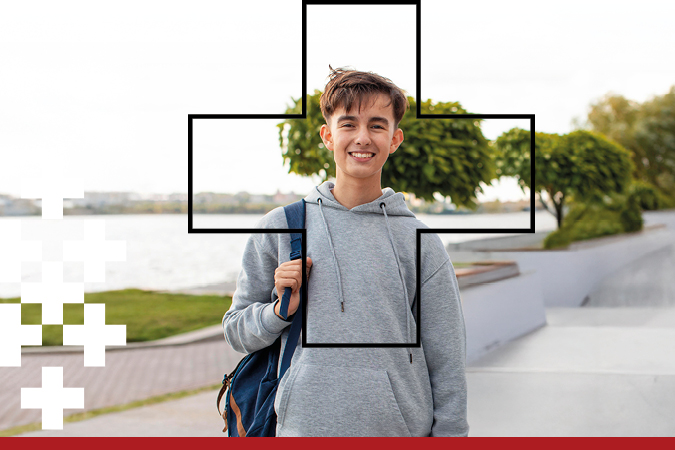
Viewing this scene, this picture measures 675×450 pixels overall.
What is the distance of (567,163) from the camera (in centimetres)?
805

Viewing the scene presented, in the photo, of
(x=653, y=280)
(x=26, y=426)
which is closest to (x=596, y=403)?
(x=26, y=426)

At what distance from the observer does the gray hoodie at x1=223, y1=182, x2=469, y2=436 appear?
43.0 inches

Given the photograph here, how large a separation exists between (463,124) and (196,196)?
10.8 feet

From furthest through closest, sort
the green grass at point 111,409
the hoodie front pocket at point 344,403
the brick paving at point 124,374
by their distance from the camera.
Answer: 1. the brick paving at point 124,374
2. the green grass at point 111,409
3. the hoodie front pocket at point 344,403

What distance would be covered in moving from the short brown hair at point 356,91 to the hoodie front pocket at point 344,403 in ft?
1.68

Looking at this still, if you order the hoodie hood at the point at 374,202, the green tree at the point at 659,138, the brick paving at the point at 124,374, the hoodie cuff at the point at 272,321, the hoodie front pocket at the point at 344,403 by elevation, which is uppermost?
the green tree at the point at 659,138

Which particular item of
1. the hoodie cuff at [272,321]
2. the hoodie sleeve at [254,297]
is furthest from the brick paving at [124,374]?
the hoodie cuff at [272,321]

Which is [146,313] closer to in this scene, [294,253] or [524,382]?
[524,382]

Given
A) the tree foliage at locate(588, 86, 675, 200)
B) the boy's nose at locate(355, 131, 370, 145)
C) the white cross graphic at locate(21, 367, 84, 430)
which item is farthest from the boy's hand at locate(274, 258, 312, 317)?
the tree foliage at locate(588, 86, 675, 200)

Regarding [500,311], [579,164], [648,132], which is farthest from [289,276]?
[648,132]

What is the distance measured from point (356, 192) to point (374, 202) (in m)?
0.04

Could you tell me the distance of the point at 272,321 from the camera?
1.08m

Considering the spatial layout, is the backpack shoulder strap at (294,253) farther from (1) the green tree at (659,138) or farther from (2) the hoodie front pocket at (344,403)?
(1) the green tree at (659,138)

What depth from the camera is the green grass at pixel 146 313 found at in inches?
311
